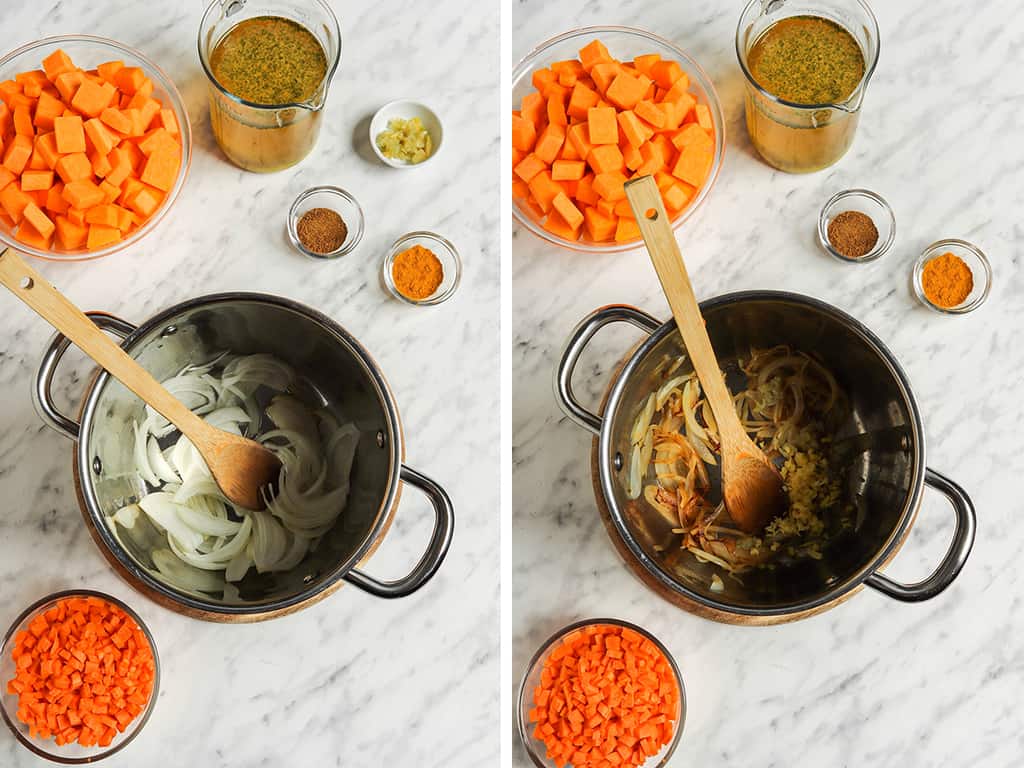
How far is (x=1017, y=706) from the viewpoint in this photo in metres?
1.47

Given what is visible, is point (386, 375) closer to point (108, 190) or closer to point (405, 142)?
point (405, 142)

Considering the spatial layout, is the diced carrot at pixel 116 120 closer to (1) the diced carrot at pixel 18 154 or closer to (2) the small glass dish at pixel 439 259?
(1) the diced carrot at pixel 18 154

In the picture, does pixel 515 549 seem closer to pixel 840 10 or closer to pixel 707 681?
pixel 707 681

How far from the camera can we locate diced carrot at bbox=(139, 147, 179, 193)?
1404 millimetres

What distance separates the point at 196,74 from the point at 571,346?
2.36 ft

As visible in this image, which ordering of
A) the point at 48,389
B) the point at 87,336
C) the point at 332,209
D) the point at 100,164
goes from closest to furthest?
the point at 87,336 → the point at 48,389 → the point at 100,164 → the point at 332,209

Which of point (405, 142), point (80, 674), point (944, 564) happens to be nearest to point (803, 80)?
point (405, 142)

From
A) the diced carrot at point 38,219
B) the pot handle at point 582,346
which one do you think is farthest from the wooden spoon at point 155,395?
the pot handle at point 582,346

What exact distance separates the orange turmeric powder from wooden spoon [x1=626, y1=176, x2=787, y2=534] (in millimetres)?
356

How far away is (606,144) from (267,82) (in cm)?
48

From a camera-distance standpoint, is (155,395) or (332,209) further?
(332,209)

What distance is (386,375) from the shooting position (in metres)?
1.47

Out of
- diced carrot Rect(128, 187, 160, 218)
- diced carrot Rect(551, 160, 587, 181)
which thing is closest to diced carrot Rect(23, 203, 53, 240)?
diced carrot Rect(128, 187, 160, 218)

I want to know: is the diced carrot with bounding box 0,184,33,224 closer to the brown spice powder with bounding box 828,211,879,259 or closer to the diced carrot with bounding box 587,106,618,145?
the diced carrot with bounding box 587,106,618,145
